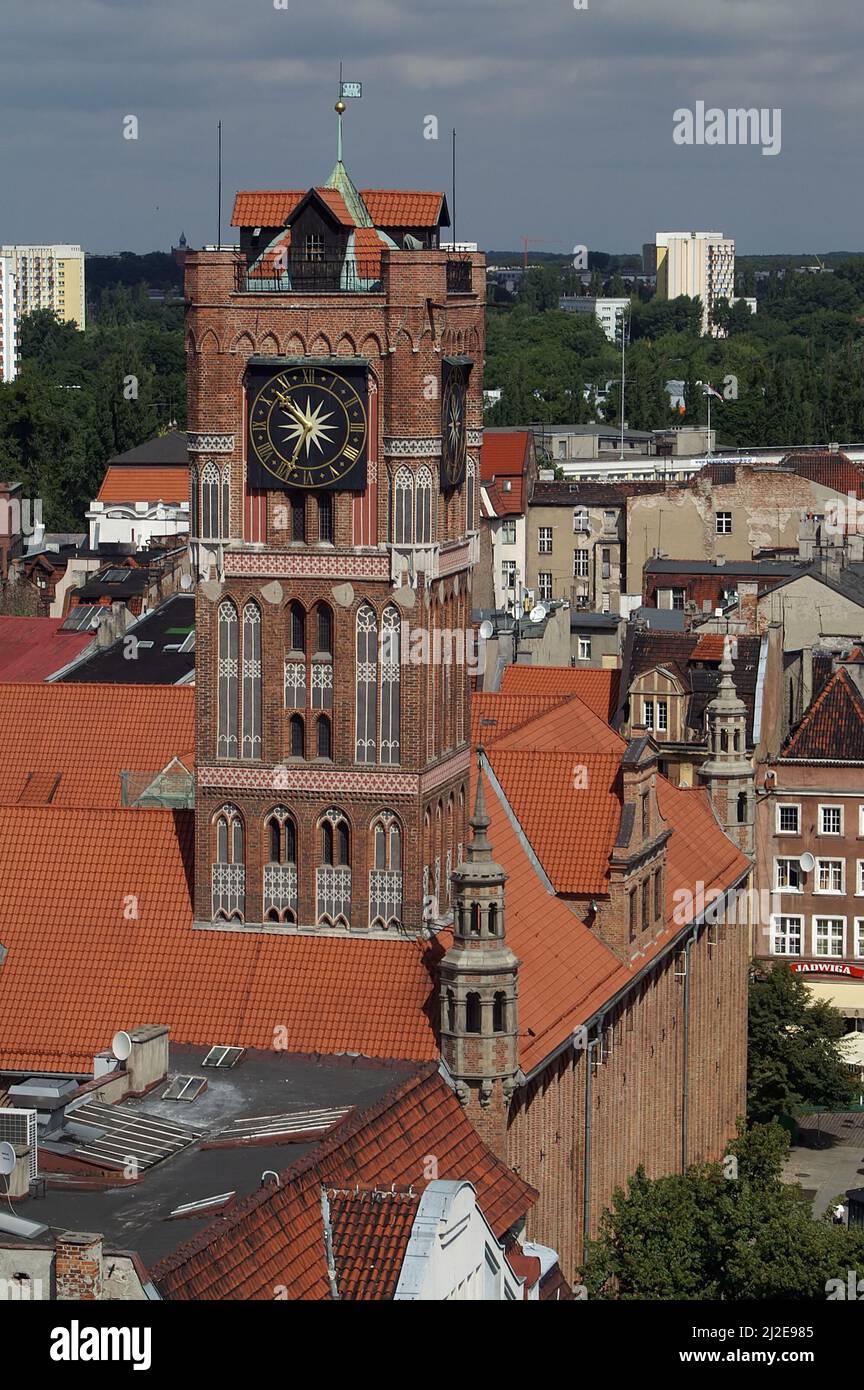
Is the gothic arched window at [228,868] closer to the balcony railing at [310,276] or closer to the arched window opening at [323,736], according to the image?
the arched window opening at [323,736]

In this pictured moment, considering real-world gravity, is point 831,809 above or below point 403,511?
below

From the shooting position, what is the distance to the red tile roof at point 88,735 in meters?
77.4

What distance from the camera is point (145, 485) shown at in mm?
188375

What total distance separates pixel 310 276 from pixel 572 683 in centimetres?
4090

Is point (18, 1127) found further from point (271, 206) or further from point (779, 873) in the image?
point (779, 873)

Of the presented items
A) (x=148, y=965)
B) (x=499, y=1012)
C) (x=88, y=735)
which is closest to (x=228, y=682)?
(x=148, y=965)

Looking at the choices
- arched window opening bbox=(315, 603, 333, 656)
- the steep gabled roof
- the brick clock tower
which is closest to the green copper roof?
the brick clock tower

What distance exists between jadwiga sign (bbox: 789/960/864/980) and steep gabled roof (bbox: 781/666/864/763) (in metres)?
7.09

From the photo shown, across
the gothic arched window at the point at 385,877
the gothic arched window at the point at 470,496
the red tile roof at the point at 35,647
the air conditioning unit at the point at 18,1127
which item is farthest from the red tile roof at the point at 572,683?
the air conditioning unit at the point at 18,1127

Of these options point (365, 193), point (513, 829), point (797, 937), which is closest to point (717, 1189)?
point (513, 829)

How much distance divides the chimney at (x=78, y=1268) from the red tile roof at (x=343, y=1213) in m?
1.13

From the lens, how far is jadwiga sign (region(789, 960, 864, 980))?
108625 millimetres

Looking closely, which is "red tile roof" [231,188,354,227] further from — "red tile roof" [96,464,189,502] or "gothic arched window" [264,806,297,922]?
"red tile roof" [96,464,189,502]
